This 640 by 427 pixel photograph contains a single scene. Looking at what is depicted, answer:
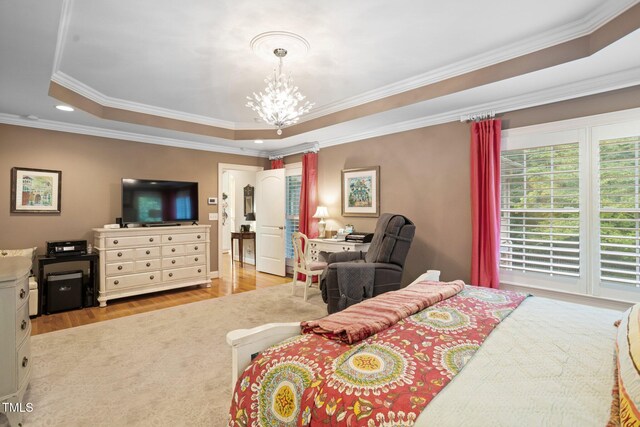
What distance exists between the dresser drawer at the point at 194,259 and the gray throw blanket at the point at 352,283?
2.81 meters

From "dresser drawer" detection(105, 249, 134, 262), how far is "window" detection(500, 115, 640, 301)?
15.5ft

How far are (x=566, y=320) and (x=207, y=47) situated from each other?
317 cm

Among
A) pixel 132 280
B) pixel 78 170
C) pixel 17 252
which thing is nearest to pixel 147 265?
pixel 132 280

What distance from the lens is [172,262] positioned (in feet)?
16.2

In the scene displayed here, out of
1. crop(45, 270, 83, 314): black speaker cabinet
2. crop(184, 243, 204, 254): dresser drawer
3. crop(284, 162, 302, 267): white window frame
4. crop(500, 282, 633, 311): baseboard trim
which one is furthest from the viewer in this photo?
crop(284, 162, 302, 267): white window frame

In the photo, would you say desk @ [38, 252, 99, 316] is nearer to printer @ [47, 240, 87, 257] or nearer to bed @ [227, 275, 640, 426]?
printer @ [47, 240, 87, 257]

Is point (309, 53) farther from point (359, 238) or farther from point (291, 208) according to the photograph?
point (291, 208)

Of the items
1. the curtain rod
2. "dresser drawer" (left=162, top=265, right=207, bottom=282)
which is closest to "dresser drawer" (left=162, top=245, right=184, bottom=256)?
"dresser drawer" (left=162, top=265, right=207, bottom=282)

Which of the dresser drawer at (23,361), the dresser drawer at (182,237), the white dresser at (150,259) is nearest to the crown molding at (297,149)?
the white dresser at (150,259)

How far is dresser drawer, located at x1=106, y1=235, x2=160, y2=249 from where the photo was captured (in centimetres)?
436

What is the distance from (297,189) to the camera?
6051mm

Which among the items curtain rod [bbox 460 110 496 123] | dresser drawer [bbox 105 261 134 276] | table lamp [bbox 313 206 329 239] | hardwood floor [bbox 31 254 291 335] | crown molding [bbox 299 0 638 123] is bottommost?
hardwood floor [bbox 31 254 291 335]

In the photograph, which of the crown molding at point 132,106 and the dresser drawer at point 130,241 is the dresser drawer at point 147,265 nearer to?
the dresser drawer at point 130,241

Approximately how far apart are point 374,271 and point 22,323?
113 inches
